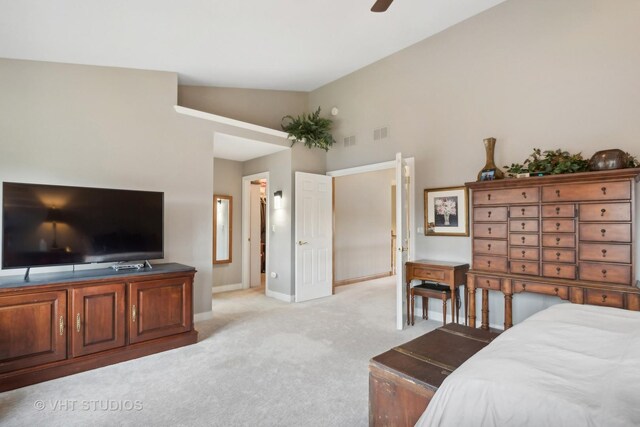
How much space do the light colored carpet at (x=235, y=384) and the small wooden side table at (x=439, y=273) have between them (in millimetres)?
552

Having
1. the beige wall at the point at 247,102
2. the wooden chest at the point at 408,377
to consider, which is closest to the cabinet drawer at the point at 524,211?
the wooden chest at the point at 408,377

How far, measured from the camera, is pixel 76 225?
307cm

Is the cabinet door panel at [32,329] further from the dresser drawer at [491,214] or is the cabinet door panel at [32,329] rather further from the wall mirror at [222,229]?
the dresser drawer at [491,214]

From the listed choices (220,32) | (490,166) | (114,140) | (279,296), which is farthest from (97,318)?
(490,166)

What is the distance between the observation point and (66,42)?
307 centimetres

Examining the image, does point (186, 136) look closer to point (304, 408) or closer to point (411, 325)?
point (304, 408)

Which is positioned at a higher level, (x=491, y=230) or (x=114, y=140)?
(x=114, y=140)

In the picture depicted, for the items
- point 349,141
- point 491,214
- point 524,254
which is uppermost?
point 349,141

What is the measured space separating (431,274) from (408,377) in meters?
2.69

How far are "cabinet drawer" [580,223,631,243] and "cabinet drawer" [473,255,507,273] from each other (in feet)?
2.40

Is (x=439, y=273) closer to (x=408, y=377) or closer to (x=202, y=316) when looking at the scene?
(x=408, y=377)

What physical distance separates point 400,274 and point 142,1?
3776 millimetres

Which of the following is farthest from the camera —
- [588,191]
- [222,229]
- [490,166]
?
[222,229]

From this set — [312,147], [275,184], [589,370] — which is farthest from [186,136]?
[589,370]
